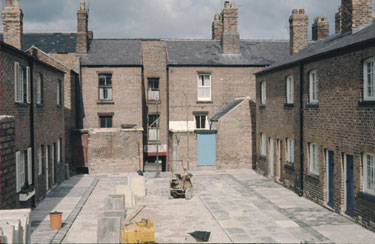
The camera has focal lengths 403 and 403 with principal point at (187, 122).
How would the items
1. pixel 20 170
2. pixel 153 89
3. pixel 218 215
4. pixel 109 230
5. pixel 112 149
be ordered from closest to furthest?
pixel 109 230
pixel 218 215
pixel 20 170
pixel 112 149
pixel 153 89

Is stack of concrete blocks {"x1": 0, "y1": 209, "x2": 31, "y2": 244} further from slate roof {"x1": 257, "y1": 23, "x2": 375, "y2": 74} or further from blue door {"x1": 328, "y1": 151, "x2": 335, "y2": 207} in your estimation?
slate roof {"x1": 257, "y1": 23, "x2": 375, "y2": 74}

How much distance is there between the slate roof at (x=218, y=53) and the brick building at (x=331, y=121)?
830cm

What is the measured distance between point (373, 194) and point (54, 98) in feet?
55.4

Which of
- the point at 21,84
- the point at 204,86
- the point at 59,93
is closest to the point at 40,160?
the point at 21,84

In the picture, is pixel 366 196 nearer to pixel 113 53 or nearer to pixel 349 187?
pixel 349 187

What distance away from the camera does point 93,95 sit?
→ 3169 cm

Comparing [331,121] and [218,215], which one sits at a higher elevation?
[331,121]

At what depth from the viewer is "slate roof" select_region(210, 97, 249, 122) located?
2938 centimetres

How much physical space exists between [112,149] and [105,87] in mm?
5773

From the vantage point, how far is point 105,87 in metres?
31.8

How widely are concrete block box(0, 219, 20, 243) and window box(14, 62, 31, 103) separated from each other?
22.0 ft

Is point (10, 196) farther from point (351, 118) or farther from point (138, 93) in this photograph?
point (138, 93)

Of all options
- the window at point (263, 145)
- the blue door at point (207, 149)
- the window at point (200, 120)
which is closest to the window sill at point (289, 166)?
the window at point (263, 145)

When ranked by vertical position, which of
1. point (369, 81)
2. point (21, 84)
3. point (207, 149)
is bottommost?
point (207, 149)
